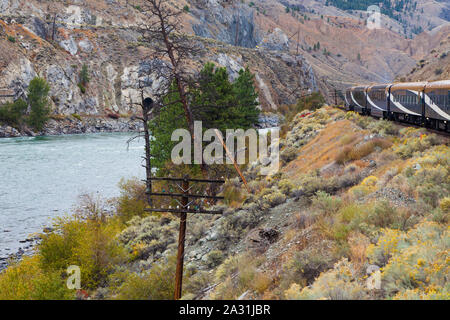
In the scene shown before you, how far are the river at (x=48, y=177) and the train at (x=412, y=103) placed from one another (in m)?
20.9

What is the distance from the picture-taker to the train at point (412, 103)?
55.1ft

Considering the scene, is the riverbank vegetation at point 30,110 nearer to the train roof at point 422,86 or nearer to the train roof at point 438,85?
the train roof at point 422,86

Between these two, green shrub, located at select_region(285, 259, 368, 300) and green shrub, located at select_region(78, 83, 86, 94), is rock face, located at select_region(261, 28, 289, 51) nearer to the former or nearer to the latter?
green shrub, located at select_region(78, 83, 86, 94)

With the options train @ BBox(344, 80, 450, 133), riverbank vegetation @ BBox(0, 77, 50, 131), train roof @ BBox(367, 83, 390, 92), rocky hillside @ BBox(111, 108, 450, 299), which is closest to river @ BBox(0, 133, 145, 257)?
rocky hillside @ BBox(111, 108, 450, 299)

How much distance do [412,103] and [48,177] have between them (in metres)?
30.5

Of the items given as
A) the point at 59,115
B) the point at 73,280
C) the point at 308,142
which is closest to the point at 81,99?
the point at 59,115

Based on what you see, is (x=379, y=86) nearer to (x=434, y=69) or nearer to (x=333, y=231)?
(x=333, y=231)

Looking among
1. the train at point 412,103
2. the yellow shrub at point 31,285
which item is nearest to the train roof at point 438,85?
the train at point 412,103

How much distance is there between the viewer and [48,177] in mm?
33594

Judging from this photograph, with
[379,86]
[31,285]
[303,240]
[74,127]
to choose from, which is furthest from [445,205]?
[74,127]

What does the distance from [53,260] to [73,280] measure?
5.89ft

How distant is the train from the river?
20.9 metres

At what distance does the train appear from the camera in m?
16.8
